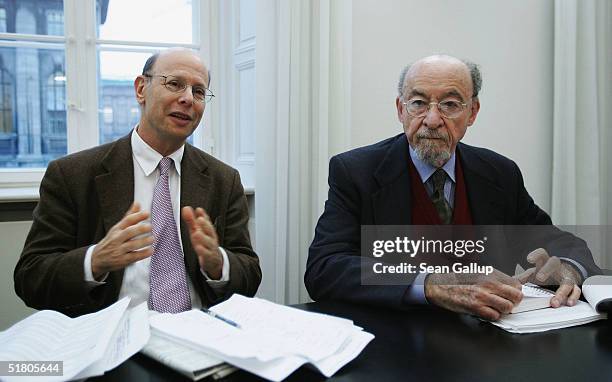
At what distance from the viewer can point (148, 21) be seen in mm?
2824

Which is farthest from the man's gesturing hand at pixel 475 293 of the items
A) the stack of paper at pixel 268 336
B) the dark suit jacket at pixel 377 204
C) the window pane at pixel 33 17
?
the window pane at pixel 33 17

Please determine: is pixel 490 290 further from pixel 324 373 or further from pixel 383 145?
pixel 383 145

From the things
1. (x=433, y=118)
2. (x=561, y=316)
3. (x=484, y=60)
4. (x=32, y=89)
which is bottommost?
(x=561, y=316)

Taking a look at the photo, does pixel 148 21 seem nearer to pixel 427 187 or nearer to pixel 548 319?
pixel 427 187

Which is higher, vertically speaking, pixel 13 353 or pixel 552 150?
pixel 552 150

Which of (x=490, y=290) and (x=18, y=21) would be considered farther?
(x=18, y=21)

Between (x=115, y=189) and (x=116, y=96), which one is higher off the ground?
(x=116, y=96)

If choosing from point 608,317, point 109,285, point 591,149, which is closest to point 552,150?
→ point 591,149

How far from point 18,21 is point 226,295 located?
188 cm

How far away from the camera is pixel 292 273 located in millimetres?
2488

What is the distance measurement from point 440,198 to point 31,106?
6.60ft

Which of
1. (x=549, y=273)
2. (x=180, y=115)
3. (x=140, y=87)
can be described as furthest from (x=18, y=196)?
(x=549, y=273)

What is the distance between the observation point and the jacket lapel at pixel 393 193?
1637mm

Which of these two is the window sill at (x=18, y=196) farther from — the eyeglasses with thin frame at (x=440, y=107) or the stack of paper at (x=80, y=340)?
the eyeglasses with thin frame at (x=440, y=107)
